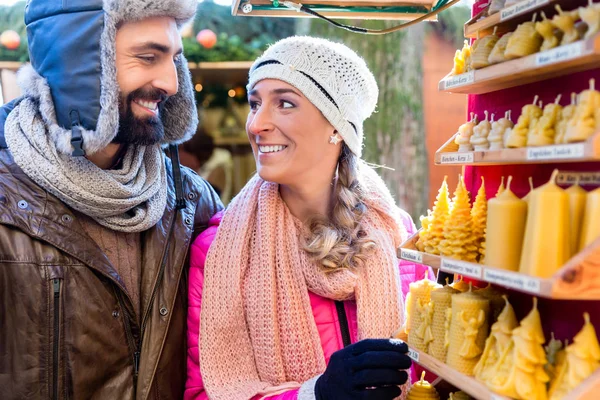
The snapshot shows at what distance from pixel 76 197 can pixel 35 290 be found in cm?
31

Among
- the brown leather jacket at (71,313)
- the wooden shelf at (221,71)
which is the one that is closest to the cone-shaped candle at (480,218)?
the brown leather jacket at (71,313)

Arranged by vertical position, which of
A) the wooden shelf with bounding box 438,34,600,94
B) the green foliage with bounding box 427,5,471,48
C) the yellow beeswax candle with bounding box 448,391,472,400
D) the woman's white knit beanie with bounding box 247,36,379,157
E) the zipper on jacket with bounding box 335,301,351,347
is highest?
the green foliage with bounding box 427,5,471,48

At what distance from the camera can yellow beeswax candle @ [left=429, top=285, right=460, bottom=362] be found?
61.1 inches

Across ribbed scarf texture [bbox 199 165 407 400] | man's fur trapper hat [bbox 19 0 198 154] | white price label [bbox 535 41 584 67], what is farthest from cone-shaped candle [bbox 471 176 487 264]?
man's fur trapper hat [bbox 19 0 198 154]

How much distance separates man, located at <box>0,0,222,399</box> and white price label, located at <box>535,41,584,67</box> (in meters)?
1.35

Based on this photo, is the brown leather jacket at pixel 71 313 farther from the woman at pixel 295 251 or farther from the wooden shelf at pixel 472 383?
the wooden shelf at pixel 472 383

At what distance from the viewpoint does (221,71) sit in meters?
4.95

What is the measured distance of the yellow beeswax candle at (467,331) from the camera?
1442 mm

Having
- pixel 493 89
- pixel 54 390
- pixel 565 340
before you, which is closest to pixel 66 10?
pixel 54 390

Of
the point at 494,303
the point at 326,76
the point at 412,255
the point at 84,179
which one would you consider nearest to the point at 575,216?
the point at 494,303

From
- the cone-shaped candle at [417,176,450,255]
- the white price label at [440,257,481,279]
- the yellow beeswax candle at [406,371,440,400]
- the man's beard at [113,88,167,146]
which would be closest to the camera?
the white price label at [440,257,481,279]

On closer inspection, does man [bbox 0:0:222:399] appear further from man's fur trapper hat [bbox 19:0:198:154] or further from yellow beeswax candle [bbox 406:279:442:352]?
yellow beeswax candle [bbox 406:279:442:352]

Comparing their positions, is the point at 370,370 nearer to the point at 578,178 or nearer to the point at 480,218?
the point at 480,218

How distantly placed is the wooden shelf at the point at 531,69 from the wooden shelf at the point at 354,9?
665 mm
